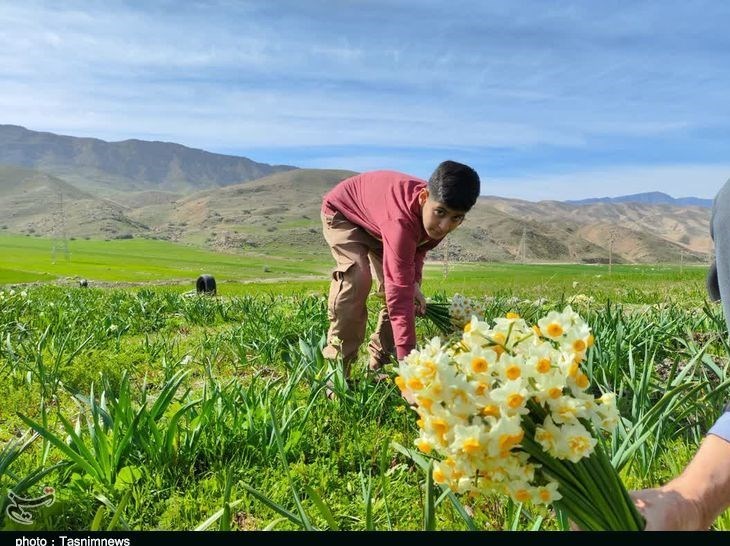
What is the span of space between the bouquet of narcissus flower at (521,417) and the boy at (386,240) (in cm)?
209

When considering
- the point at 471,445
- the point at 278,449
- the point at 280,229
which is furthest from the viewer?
the point at 280,229

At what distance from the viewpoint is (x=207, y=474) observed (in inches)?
107

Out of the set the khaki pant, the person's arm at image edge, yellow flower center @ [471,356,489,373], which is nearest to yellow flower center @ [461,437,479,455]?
yellow flower center @ [471,356,489,373]

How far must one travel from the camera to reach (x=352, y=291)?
4250 mm

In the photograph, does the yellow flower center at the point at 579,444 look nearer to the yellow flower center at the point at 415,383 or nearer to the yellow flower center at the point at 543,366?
the yellow flower center at the point at 543,366

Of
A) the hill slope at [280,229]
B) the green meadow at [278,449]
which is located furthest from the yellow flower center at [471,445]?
the hill slope at [280,229]

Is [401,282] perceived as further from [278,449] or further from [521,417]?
[521,417]

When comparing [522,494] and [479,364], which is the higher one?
[479,364]

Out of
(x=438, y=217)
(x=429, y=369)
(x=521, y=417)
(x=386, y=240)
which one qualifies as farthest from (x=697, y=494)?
(x=386, y=240)

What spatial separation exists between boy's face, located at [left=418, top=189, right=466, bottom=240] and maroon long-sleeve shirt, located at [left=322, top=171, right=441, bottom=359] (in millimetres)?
123

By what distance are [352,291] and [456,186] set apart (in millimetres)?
1216

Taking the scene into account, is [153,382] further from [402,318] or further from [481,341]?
[481,341]

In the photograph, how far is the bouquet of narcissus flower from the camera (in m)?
1.15

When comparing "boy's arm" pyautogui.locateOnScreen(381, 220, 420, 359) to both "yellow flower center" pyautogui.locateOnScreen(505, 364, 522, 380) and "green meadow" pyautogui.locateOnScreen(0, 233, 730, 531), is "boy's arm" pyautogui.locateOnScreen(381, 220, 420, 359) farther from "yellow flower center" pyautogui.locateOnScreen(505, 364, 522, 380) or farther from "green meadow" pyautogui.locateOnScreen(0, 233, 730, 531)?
"yellow flower center" pyautogui.locateOnScreen(505, 364, 522, 380)
